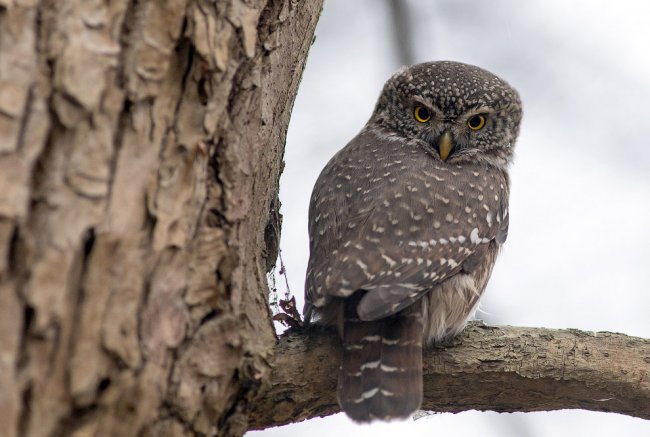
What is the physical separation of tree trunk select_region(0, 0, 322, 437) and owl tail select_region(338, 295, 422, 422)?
2.03 feet

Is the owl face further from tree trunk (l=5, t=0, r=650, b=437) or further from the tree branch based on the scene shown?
tree trunk (l=5, t=0, r=650, b=437)

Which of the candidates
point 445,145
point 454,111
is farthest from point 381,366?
point 454,111

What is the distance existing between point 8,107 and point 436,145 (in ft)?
10.2

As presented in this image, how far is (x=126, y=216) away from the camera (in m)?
1.90

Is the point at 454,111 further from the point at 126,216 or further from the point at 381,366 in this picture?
the point at 126,216

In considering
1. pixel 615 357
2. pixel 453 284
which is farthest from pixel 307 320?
pixel 615 357

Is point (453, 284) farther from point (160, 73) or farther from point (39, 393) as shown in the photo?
point (39, 393)

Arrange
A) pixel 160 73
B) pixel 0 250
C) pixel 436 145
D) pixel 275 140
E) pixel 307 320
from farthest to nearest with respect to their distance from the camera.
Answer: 1. pixel 436 145
2. pixel 307 320
3. pixel 275 140
4. pixel 160 73
5. pixel 0 250

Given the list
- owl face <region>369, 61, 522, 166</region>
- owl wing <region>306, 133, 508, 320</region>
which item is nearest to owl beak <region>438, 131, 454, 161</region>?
owl face <region>369, 61, 522, 166</region>

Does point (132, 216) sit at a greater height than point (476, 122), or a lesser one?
lesser

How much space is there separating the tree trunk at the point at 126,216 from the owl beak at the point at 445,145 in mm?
2066

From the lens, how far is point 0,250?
1.62 m

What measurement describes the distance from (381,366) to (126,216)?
1.52 metres

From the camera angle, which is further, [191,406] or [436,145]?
[436,145]
